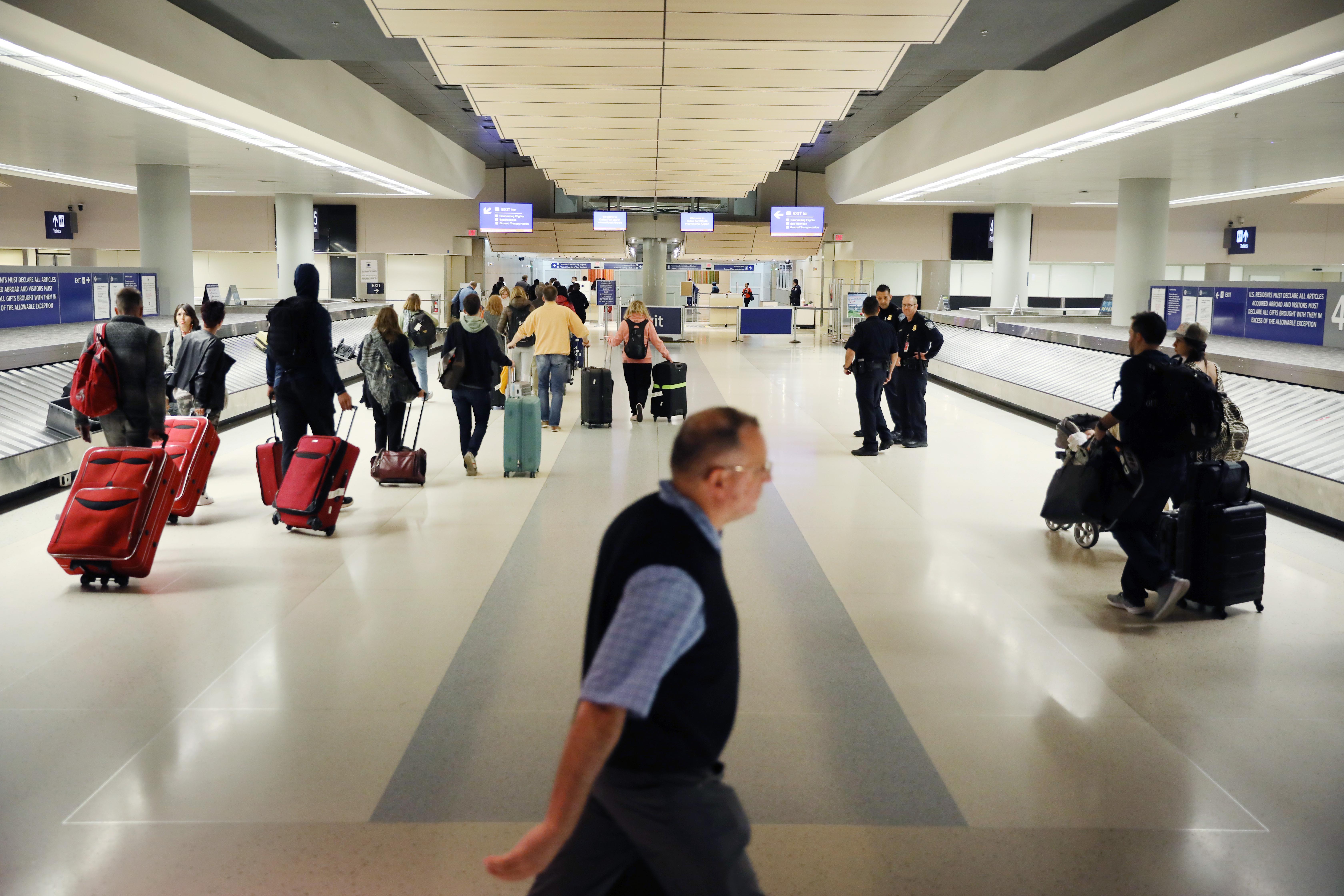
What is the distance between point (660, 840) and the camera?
1914 mm

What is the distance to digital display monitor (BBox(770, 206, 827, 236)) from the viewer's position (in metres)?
30.8

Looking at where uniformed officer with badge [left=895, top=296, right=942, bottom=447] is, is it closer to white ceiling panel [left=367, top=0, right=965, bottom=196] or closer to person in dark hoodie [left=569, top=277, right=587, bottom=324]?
white ceiling panel [left=367, top=0, right=965, bottom=196]

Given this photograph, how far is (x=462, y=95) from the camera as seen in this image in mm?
18734

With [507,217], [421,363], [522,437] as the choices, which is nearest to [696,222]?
[507,217]

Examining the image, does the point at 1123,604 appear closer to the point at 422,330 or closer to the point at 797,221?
the point at 422,330

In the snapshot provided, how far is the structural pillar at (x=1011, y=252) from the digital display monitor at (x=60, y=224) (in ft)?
89.4

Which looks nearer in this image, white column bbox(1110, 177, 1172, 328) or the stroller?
the stroller

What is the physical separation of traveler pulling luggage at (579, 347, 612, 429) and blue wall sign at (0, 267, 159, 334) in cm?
544

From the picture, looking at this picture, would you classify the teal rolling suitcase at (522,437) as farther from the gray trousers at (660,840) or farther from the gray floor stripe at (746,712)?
the gray trousers at (660,840)

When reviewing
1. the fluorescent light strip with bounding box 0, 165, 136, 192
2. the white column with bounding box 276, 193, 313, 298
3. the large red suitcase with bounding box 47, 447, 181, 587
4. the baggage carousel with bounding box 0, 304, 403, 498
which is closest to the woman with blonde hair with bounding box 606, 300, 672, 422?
the baggage carousel with bounding box 0, 304, 403, 498

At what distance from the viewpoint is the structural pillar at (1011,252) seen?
26656 millimetres

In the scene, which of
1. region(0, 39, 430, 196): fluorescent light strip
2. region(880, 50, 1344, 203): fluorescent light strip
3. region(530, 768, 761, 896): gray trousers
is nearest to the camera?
region(530, 768, 761, 896): gray trousers

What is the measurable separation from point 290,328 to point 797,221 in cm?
2547

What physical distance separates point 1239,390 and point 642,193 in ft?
57.1
